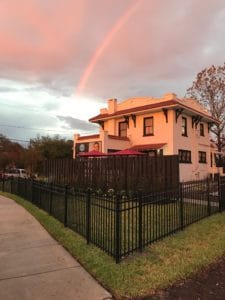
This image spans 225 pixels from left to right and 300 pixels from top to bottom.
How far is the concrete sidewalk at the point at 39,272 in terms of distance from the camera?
4414 millimetres

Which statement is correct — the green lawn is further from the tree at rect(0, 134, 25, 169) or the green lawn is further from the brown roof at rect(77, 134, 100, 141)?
the tree at rect(0, 134, 25, 169)

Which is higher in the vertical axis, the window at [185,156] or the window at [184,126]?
the window at [184,126]

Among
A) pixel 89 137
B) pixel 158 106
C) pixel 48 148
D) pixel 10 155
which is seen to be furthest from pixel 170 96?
pixel 10 155

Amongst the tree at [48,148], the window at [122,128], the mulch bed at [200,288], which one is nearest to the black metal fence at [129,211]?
the mulch bed at [200,288]

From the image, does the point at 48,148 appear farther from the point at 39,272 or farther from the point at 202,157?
the point at 39,272

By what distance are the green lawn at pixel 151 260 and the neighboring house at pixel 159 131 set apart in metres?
16.7

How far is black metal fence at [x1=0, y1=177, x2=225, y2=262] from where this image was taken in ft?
20.6

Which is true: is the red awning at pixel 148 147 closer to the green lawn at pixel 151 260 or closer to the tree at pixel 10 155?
the green lawn at pixel 151 260

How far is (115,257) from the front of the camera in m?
5.78

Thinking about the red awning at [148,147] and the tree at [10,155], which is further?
the tree at [10,155]

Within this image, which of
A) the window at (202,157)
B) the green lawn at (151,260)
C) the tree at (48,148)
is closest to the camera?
the green lawn at (151,260)

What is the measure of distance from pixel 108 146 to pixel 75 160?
874 cm

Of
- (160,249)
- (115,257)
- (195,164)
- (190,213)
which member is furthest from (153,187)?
(195,164)

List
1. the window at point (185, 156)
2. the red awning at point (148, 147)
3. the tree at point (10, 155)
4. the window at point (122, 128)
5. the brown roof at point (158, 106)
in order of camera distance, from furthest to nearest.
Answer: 1. the tree at point (10, 155)
2. the window at point (122, 128)
3. the window at point (185, 156)
4. the red awning at point (148, 147)
5. the brown roof at point (158, 106)
